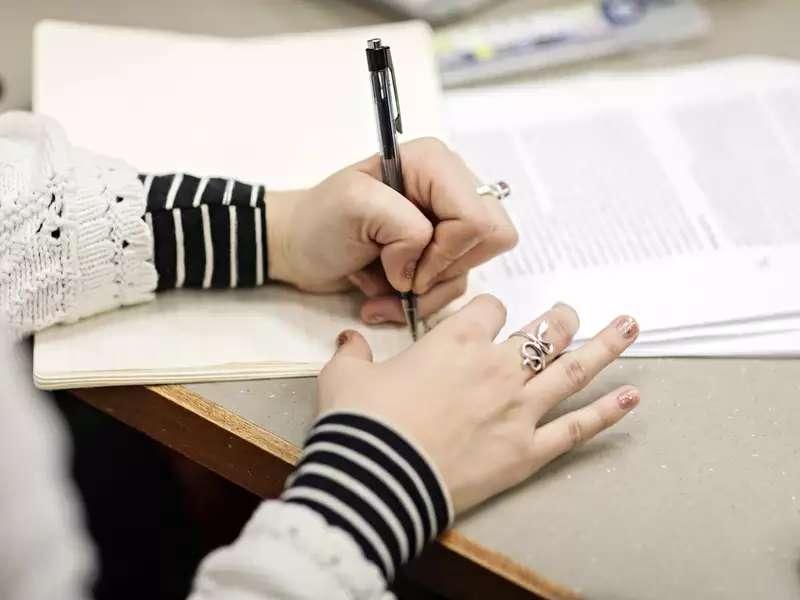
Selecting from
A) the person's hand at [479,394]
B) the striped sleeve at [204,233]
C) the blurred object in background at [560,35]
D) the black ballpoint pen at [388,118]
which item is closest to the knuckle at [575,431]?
the person's hand at [479,394]

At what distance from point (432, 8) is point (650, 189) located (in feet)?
0.98

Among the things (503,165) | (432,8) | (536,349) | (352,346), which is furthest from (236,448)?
(432,8)

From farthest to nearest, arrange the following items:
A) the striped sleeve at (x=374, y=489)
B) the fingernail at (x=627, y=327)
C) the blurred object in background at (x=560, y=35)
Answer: the blurred object in background at (x=560, y=35) < the fingernail at (x=627, y=327) < the striped sleeve at (x=374, y=489)

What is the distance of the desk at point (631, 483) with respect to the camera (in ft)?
1.71

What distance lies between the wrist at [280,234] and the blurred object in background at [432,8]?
32cm

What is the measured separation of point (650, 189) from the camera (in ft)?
2.53

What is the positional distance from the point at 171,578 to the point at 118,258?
1.70 feet

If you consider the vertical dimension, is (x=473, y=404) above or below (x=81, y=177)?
below

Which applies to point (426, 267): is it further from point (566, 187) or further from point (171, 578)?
point (171, 578)

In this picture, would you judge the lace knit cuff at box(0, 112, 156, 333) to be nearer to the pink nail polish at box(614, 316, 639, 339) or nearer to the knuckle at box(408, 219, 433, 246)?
the knuckle at box(408, 219, 433, 246)

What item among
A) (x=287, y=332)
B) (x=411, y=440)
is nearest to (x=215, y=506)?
(x=287, y=332)

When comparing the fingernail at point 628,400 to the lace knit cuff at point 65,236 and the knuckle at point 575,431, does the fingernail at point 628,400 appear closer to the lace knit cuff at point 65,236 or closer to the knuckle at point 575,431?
the knuckle at point 575,431

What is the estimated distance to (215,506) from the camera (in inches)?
39.6

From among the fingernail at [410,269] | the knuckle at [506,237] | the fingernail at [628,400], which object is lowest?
the fingernail at [628,400]
